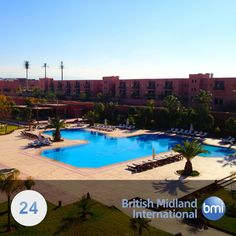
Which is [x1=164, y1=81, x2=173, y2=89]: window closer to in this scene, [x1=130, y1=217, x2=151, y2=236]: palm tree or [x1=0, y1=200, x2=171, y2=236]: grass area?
[x1=0, y1=200, x2=171, y2=236]: grass area

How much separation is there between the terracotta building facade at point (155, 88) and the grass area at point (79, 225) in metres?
39.9

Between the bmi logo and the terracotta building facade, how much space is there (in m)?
36.1

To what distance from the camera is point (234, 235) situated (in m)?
11.7

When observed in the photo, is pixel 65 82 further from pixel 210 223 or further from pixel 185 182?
pixel 210 223

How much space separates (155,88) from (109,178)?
4636cm

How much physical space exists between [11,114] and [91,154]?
26.7m

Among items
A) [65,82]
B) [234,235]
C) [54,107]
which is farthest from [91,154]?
[65,82]

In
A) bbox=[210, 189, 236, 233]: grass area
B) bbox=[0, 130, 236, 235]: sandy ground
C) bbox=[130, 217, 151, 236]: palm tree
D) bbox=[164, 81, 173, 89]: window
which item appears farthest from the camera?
bbox=[164, 81, 173, 89]: window

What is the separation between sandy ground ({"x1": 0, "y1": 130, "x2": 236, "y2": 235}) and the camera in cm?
1575

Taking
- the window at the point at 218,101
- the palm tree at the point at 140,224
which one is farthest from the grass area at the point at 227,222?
the window at the point at 218,101

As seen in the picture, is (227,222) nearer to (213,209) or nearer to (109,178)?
(213,209)

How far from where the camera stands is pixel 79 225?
474 inches

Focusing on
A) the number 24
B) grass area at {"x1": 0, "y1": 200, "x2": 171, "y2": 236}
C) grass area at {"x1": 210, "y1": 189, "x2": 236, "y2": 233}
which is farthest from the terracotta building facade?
the number 24

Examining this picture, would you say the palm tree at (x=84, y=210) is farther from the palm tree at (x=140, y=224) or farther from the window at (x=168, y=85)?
the window at (x=168, y=85)
